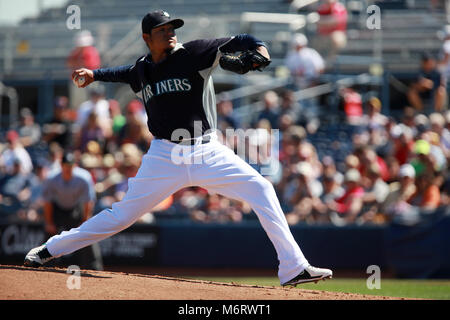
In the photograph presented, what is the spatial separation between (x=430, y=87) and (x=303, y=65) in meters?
2.42

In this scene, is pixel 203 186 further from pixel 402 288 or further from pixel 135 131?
pixel 135 131

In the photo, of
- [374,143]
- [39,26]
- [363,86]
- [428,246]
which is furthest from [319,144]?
[39,26]

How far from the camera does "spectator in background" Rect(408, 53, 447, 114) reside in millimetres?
13125

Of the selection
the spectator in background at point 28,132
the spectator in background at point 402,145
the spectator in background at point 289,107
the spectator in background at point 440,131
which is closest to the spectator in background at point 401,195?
the spectator in background at point 402,145

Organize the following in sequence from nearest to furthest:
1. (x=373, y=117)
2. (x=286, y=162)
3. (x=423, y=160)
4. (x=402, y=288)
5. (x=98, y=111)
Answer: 1. (x=402, y=288)
2. (x=423, y=160)
3. (x=286, y=162)
4. (x=373, y=117)
5. (x=98, y=111)

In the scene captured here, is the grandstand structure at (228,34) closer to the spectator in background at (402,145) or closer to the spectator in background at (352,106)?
the spectator in background at (352,106)

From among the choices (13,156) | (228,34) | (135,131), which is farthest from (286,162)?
Answer: (228,34)

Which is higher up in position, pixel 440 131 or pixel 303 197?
pixel 440 131

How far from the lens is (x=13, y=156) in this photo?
45.1 ft

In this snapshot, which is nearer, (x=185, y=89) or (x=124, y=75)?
(x=185, y=89)

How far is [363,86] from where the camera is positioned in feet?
46.8

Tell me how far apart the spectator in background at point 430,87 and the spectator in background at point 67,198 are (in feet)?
21.3

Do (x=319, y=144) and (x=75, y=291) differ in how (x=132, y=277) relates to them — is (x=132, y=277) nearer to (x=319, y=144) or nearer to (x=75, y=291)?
(x=75, y=291)

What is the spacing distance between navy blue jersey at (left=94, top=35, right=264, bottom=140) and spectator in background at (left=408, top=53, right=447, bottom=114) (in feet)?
25.9
